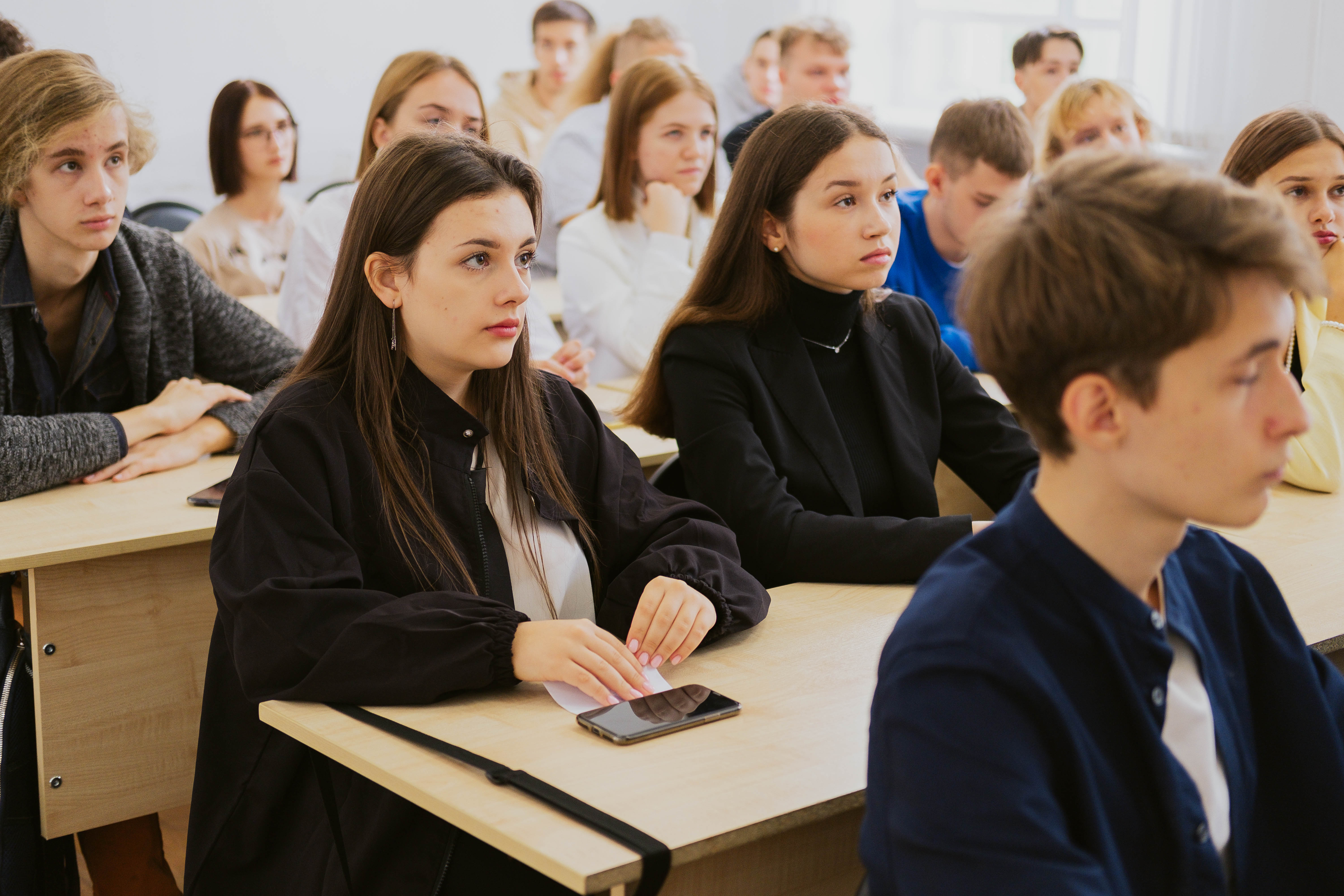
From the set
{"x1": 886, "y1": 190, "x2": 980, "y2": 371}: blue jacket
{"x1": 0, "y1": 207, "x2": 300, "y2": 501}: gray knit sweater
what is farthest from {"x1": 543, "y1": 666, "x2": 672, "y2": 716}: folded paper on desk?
{"x1": 886, "y1": 190, "x2": 980, "y2": 371}: blue jacket

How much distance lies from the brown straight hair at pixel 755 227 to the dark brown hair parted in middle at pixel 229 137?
2.92 metres

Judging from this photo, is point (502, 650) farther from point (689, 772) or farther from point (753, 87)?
point (753, 87)

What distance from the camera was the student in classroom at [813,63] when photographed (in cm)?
472

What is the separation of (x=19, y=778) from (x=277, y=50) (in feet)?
16.6

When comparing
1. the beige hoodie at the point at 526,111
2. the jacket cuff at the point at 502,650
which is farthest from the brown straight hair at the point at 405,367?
the beige hoodie at the point at 526,111

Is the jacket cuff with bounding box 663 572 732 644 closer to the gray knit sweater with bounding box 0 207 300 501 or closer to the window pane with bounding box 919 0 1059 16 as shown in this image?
the gray knit sweater with bounding box 0 207 300 501

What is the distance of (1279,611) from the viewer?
104 cm

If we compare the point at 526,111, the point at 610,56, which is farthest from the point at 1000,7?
the point at 526,111

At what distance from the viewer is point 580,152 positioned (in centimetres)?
454

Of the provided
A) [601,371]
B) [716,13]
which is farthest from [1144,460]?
[716,13]

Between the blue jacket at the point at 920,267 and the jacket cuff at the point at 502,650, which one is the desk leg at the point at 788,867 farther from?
the blue jacket at the point at 920,267

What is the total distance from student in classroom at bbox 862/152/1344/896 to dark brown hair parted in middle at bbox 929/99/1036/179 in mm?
2267

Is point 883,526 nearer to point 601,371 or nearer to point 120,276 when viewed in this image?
point 120,276

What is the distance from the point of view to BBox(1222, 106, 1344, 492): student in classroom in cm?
216
